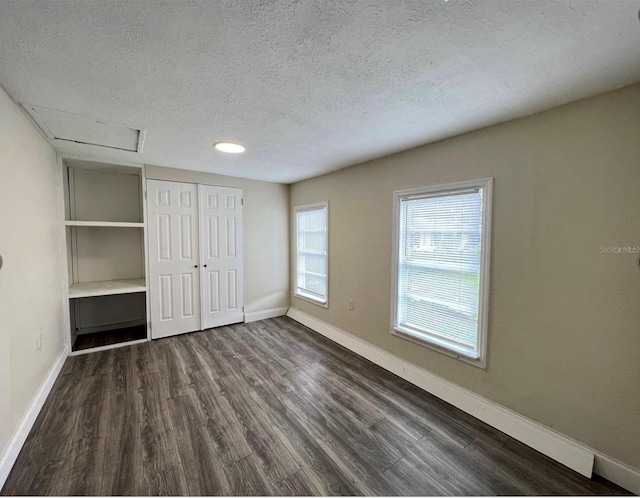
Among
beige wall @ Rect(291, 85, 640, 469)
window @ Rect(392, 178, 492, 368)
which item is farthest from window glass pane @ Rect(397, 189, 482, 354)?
beige wall @ Rect(291, 85, 640, 469)

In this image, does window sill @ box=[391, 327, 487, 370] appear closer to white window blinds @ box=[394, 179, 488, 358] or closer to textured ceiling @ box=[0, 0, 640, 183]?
white window blinds @ box=[394, 179, 488, 358]

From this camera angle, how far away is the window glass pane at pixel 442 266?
2.11m

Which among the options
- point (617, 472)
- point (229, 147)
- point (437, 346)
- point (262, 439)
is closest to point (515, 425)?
point (617, 472)

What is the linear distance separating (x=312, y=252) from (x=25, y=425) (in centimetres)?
315

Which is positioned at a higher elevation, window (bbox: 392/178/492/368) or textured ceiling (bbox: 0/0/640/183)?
textured ceiling (bbox: 0/0/640/183)

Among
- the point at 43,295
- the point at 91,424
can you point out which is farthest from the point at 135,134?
the point at 91,424

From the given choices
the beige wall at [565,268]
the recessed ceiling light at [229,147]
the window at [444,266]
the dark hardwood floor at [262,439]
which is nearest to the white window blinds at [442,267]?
the window at [444,266]

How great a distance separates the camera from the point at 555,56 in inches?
47.6

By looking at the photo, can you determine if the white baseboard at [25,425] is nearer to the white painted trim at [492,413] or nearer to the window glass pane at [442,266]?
the white painted trim at [492,413]

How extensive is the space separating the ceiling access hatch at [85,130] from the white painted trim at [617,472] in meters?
3.83

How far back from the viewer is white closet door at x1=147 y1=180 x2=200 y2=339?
337 centimetres

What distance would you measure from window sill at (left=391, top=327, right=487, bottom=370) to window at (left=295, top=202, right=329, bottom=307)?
129 centimetres

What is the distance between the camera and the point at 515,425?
1.83 metres

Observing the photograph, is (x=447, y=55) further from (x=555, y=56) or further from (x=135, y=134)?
(x=135, y=134)
